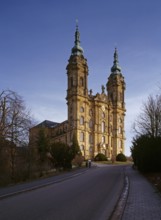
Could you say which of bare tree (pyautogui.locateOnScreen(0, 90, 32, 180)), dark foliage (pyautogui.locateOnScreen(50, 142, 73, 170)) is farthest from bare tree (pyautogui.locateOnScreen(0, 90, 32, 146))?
dark foliage (pyautogui.locateOnScreen(50, 142, 73, 170))

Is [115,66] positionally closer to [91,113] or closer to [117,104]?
[117,104]

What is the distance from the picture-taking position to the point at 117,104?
116375 mm

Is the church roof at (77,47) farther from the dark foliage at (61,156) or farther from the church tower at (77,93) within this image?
the dark foliage at (61,156)

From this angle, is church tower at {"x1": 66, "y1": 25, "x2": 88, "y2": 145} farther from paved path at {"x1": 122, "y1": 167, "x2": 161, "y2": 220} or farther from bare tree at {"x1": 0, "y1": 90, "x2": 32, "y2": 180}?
paved path at {"x1": 122, "y1": 167, "x2": 161, "y2": 220}

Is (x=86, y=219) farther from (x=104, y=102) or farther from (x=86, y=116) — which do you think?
(x=104, y=102)

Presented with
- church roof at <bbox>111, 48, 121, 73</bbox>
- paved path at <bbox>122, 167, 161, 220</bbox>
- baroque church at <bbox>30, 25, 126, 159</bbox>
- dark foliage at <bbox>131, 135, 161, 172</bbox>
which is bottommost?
paved path at <bbox>122, 167, 161, 220</bbox>

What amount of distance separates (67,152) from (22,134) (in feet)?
68.2

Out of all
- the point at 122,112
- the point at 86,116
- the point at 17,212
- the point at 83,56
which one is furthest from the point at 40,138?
the point at 122,112

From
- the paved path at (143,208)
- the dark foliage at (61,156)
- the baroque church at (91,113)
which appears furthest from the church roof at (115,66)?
the paved path at (143,208)

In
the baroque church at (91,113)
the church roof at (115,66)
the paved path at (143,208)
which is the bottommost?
the paved path at (143,208)

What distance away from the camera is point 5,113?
28891mm

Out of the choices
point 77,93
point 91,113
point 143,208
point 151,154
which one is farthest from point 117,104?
point 143,208

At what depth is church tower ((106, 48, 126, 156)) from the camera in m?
114

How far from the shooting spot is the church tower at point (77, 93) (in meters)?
98.0
